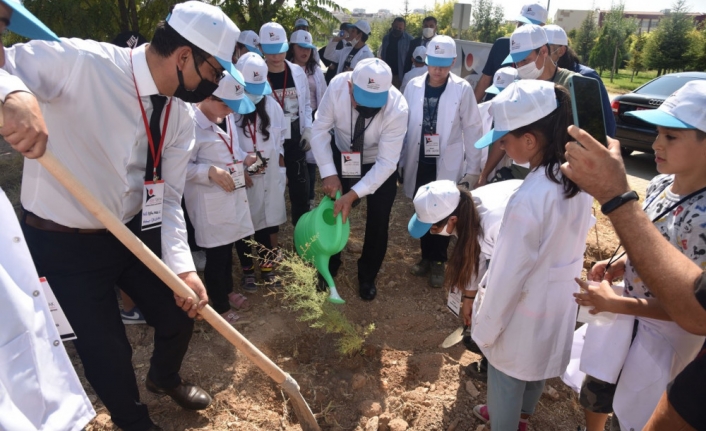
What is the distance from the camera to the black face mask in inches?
137

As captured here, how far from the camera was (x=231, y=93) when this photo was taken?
3074 mm

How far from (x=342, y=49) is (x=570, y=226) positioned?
230 inches

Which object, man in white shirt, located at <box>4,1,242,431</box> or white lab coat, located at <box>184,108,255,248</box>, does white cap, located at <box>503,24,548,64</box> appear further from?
man in white shirt, located at <box>4,1,242,431</box>

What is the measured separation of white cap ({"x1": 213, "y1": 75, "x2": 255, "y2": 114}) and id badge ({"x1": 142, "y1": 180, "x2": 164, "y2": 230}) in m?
1.02

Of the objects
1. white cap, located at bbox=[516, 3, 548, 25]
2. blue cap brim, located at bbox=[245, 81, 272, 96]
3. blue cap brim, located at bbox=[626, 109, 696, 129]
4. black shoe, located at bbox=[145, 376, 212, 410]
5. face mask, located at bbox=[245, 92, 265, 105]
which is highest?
white cap, located at bbox=[516, 3, 548, 25]

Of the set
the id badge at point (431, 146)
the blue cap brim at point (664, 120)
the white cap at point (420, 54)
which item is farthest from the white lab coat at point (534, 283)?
the white cap at point (420, 54)

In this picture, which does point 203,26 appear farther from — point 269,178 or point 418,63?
point 418,63

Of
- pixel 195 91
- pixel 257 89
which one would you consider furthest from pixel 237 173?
pixel 195 91

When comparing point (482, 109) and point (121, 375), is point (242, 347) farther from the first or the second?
point (482, 109)

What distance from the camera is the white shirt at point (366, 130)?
353 cm

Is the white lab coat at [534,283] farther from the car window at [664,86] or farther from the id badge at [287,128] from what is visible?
the car window at [664,86]

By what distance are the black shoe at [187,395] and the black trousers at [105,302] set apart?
0.24 m

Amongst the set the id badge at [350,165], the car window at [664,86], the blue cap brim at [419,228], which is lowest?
the blue cap brim at [419,228]

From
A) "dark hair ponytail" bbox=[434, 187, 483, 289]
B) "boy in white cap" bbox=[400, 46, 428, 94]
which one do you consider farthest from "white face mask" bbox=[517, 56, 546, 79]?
"boy in white cap" bbox=[400, 46, 428, 94]
